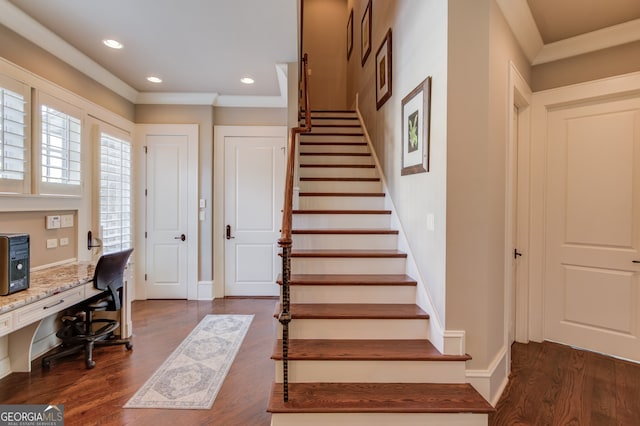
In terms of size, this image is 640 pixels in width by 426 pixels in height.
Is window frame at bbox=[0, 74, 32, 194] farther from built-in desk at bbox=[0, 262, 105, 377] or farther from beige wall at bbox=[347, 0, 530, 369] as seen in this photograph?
beige wall at bbox=[347, 0, 530, 369]

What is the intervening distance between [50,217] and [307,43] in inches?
213

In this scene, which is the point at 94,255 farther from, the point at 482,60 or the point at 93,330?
the point at 482,60

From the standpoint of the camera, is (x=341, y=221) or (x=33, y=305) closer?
(x=33, y=305)

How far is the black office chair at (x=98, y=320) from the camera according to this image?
2713 millimetres

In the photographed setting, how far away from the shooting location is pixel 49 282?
249 cm

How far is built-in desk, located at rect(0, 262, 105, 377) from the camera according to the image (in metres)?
2.04

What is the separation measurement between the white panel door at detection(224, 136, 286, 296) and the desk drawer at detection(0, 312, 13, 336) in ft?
8.68

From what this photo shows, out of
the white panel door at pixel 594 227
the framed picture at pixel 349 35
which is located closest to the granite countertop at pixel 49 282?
the white panel door at pixel 594 227

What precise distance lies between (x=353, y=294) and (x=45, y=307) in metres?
2.19

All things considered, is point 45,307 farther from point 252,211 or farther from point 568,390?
point 568,390

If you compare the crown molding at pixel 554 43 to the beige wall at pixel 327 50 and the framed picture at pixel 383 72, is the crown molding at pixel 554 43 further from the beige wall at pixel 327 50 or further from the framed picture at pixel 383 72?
the beige wall at pixel 327 50

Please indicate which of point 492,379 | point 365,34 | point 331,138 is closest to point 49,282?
point 492,379

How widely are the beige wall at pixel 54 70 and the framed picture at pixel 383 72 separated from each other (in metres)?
3.15

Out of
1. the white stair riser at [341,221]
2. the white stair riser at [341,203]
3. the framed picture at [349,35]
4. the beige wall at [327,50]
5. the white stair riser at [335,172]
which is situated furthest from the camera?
the beige wall at [327,50]
